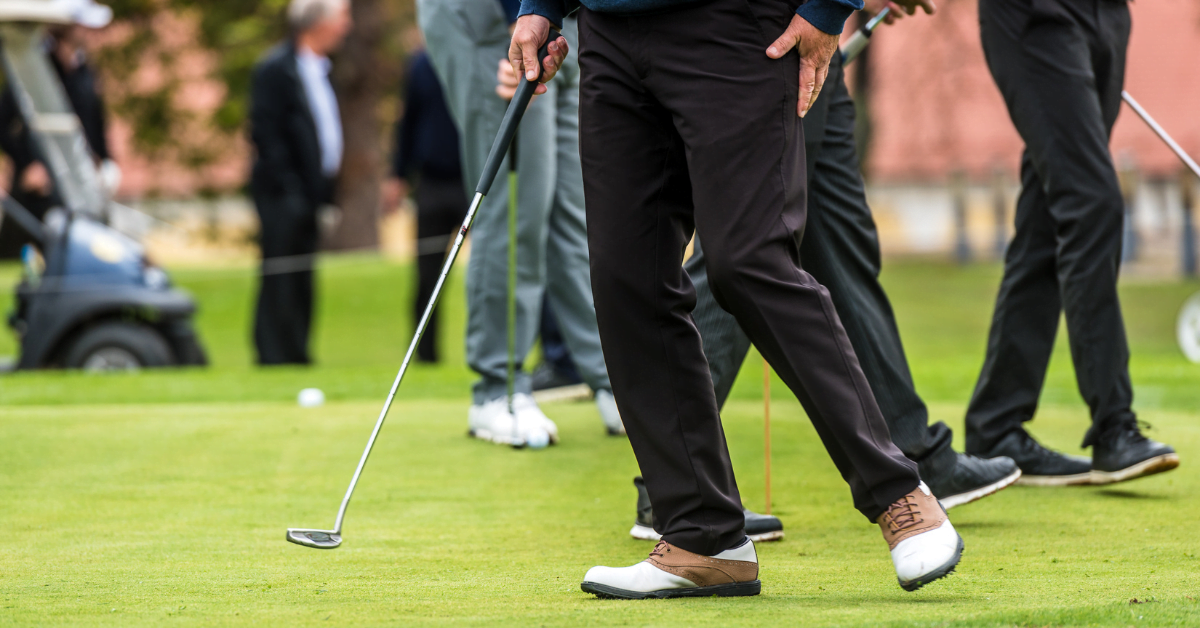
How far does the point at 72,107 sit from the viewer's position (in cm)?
843

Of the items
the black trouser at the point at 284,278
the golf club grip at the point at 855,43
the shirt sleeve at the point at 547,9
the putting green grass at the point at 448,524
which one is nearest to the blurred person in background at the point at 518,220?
the putting green grass at the point at 448,524

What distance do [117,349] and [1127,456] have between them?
5.58 m

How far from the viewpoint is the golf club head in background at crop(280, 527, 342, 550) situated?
278 cm

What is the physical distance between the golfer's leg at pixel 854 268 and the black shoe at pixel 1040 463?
0.61 metres

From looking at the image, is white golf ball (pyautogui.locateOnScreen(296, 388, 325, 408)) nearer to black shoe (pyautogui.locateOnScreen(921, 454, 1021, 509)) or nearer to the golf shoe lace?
black shoe (pyautogui.locateOnScreen(921, 454, 1021, 509))

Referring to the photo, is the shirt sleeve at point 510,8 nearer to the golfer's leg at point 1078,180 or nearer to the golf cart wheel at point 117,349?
the golfer's leg at point 1078,180

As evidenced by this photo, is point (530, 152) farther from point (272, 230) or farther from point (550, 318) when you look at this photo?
point (272, 230)

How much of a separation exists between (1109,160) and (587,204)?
68.6 inches

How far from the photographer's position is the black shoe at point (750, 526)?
3.15 metres

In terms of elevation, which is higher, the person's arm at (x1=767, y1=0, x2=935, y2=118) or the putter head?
the person's arm at (x1=767, y1=0, x2=935, y2=118)

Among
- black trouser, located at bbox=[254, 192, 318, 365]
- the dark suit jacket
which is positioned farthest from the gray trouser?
black trouser, located at bbox=[254, 192, 318, 365]

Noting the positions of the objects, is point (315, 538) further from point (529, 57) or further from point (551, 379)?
point (551, 379)

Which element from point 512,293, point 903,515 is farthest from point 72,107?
point 903,515

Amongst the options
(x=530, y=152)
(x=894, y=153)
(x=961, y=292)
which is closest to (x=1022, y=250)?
(x=530, y=152)
